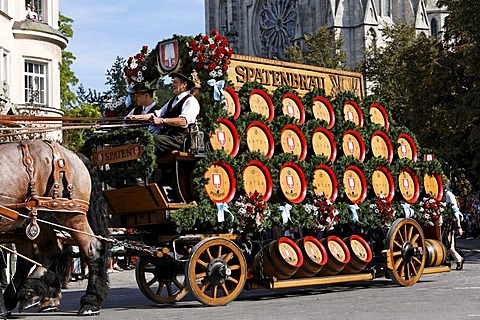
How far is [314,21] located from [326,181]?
57685mm

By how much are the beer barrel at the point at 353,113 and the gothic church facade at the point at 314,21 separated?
49.4 m

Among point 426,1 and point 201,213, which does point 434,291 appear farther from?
point 426,1

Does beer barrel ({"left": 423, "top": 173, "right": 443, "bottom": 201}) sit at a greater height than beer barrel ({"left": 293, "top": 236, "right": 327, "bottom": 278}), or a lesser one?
greater

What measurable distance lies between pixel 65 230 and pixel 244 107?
10.3 feet

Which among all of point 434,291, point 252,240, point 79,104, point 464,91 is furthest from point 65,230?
point 79,104

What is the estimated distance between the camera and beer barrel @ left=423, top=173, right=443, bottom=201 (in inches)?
553

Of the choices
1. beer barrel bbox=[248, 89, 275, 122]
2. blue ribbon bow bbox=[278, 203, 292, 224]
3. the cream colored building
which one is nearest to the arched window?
the cream colored building

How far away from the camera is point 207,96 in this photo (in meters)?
10.8

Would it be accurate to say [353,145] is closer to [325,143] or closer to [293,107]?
[325,143]

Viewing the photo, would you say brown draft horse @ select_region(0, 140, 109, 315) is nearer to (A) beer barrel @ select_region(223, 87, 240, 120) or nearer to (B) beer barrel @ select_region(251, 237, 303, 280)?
(A) beer barrel @ select_region(223, 87, 240, 120)

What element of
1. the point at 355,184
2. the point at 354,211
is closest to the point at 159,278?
the point at 354,211

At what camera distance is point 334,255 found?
12.0 metres

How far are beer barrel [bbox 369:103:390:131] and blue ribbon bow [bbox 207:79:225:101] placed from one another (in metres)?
3.54

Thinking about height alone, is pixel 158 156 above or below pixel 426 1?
below
